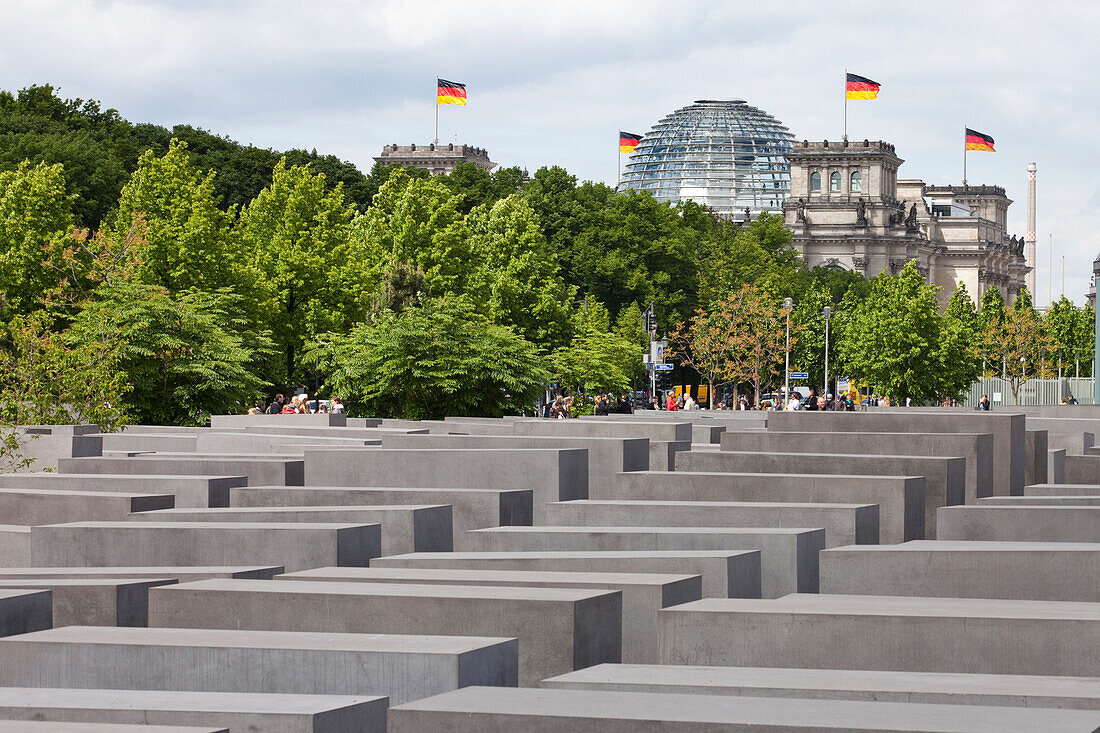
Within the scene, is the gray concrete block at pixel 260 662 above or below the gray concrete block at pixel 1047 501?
below

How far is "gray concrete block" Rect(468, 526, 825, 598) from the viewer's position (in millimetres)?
8883

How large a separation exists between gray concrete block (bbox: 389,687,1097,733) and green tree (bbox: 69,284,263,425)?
68.7 ft

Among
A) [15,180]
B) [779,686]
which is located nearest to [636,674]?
[779,686]

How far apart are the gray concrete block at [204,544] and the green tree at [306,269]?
115ft

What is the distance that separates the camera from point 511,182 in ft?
270

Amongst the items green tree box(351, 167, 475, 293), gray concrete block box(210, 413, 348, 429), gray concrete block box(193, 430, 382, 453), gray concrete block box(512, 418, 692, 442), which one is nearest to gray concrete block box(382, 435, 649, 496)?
gray concrete block box(512, 418, 692, 442)

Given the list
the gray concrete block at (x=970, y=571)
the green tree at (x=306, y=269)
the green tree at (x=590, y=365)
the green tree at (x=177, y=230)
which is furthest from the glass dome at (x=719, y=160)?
the gray concrete block at (x=970, y=571)

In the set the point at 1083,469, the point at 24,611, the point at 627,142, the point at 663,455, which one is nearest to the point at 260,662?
the point at 24,611

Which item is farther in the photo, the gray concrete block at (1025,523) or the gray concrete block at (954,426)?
the gray concrete block at (954,426)

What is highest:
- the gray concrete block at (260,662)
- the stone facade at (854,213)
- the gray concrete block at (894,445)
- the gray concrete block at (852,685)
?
the stone facade at (854,213)

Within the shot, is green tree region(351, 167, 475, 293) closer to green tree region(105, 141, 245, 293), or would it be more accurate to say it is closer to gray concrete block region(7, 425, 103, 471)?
green tree region(105, 141, 245, 293)

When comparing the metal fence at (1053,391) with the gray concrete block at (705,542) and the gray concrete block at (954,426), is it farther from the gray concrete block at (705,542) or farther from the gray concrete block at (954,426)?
the gray concrete block at (705,542)

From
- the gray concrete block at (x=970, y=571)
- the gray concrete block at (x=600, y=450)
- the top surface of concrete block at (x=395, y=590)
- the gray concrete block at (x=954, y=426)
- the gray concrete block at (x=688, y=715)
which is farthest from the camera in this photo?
the gray concrete block at (x=954, y=426)

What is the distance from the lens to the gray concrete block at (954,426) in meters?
14.5
